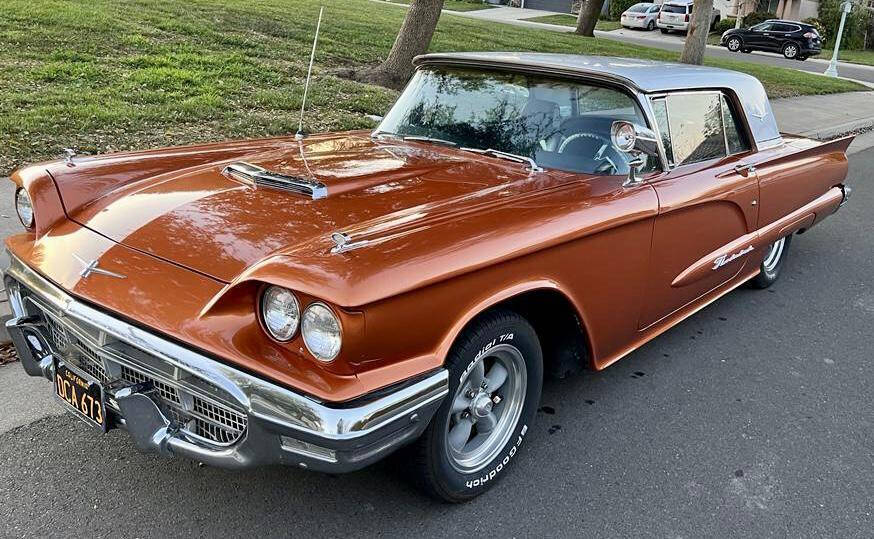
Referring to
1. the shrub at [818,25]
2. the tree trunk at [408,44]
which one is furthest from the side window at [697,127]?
the shrub at [818,25]

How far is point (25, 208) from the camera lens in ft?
9.80

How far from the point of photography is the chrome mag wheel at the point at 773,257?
4.93 meters

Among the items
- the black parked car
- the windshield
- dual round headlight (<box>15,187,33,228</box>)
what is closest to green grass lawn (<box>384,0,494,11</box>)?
the black parked car

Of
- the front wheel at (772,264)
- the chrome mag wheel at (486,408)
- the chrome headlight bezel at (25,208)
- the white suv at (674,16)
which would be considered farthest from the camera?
the white suv at (674,16)

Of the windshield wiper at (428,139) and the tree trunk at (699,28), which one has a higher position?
the tree trunk at (699,28)

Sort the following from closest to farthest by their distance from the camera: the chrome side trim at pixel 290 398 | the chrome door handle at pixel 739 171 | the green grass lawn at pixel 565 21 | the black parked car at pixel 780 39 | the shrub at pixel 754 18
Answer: the chrome side trim at pixel 290 398 → the chrome door handle at pixel 739 171 → the black parked car at pixel 780 39 → the green grass lawn at pixel 565 21 → the shrub at pixel 754 18

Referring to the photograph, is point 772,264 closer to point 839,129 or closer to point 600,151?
point 600,151

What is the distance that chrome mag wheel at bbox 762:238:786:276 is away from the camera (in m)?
4.93

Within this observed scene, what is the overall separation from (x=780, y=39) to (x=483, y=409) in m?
30.5

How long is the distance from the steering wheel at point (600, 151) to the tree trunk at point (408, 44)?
717 centimetres

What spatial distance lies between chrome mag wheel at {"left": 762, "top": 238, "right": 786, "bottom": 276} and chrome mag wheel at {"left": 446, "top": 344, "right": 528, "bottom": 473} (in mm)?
2851

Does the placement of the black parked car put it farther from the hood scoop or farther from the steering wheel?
the hood scoop

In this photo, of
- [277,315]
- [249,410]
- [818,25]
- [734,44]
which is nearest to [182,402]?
[249,410]

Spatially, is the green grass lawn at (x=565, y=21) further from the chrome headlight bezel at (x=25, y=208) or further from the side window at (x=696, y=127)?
the chrome headlight bezel at (x=25, y=208)
